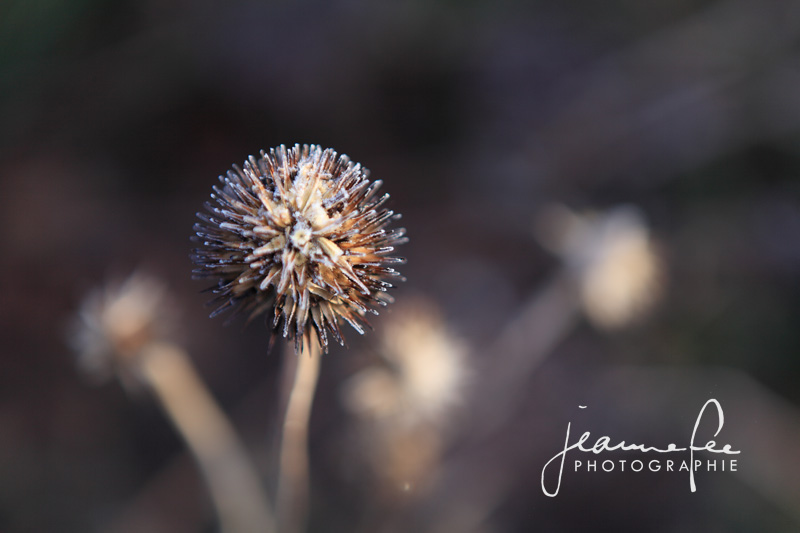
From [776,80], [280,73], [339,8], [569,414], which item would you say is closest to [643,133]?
[776,80]

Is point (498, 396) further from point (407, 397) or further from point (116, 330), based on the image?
point (116, 330)

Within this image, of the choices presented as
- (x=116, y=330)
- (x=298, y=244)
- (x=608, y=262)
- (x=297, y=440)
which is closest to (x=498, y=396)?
(x=608, y=262)

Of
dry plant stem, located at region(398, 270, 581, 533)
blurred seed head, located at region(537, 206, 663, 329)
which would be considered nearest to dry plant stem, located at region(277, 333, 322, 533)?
dry plant stem, located at region(398, 270, 581, 533)

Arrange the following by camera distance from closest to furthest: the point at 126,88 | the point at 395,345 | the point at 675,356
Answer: the point at 395,345, the point at 126,88, the point at 675,356

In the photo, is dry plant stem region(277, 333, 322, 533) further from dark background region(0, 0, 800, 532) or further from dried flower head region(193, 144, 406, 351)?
dark background region(0, 0, 800, 532)

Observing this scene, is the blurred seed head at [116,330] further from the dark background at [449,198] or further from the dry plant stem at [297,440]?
the dark background at [449,198]

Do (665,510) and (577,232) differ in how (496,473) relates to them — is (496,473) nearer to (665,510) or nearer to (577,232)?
(665,510)

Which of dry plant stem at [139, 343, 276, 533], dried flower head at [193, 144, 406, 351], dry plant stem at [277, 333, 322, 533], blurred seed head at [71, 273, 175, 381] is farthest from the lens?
dry plant stem at [139, 343, 276, 533]
